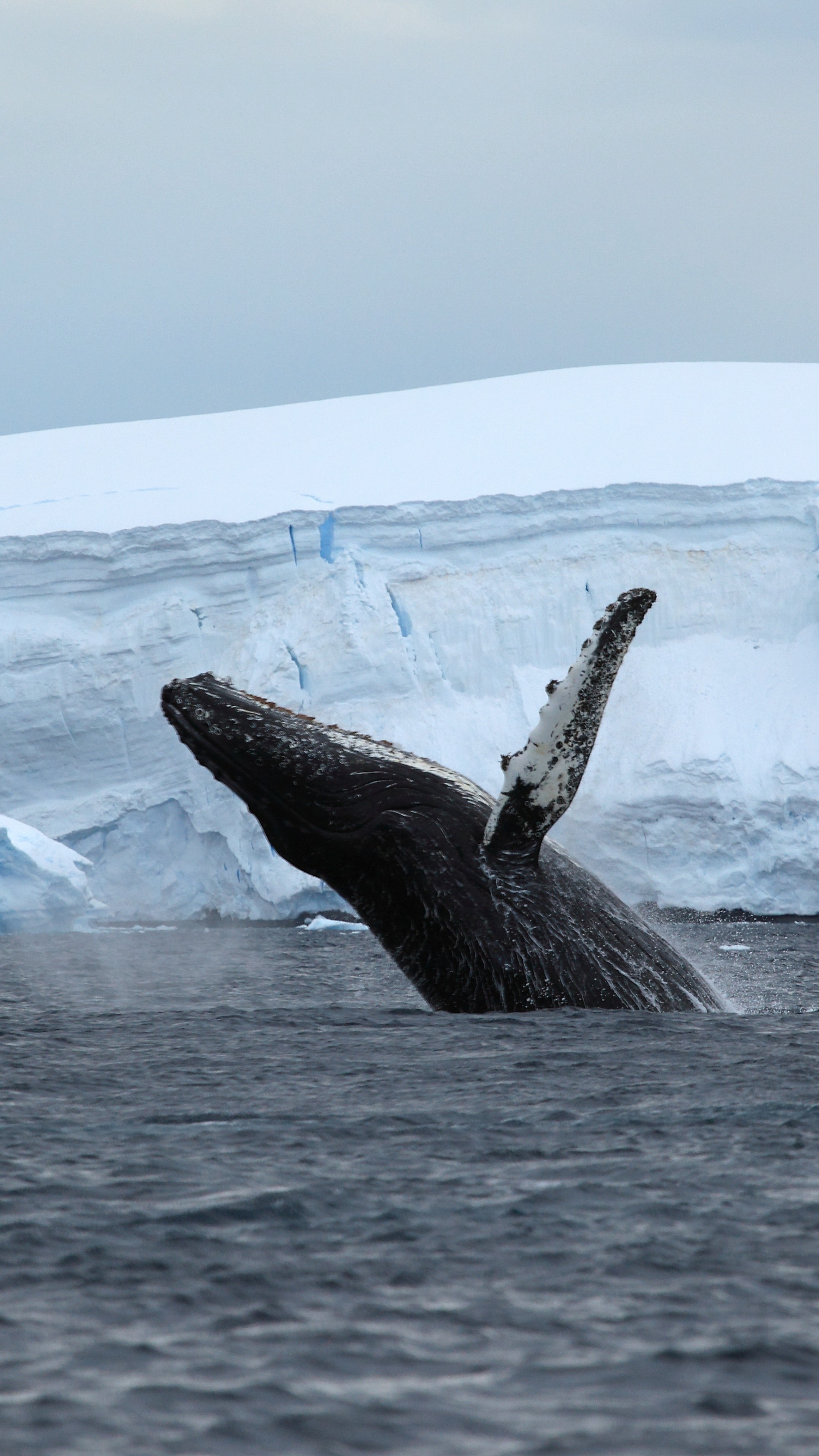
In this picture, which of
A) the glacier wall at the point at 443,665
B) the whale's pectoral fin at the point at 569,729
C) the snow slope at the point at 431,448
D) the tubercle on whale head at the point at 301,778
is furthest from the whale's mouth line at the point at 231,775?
the snow slope at the point at 431,448

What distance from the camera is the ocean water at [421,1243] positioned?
2.26 metres

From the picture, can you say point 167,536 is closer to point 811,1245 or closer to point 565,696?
point 565,696

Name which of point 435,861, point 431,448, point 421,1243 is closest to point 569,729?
point 435,861

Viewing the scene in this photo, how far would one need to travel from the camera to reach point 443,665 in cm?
2542

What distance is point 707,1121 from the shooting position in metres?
4.47

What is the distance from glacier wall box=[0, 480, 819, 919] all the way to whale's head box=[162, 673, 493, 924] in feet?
54.8

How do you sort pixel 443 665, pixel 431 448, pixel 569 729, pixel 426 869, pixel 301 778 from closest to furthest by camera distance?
pixel 569 729 → pixel 426 869 → pixel 301 778 → pixel 443 665 → pixel 431 448

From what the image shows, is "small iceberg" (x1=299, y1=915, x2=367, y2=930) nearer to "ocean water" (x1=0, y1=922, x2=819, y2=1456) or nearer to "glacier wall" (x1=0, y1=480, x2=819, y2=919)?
"glacier wall" (x1=0, y1=480, x2=819, y2=919)

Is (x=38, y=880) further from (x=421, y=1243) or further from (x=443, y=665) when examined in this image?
(x=421, y=1243)

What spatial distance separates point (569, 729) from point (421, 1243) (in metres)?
2.84

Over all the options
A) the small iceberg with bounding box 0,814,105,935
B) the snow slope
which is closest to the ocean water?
the small iceberg with bounding box 0,814,105,935

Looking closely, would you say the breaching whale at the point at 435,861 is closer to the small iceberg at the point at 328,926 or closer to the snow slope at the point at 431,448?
the small iceberg at the point at 328,926

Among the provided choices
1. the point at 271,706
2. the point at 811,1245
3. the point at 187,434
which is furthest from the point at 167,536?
the point at 811,1245

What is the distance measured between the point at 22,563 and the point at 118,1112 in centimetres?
2170
